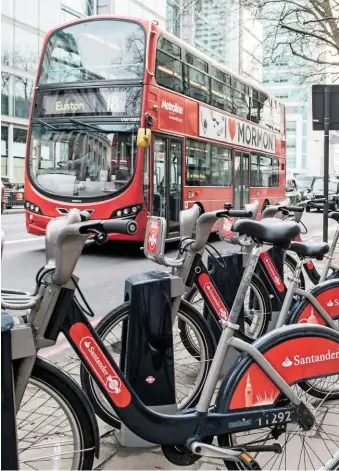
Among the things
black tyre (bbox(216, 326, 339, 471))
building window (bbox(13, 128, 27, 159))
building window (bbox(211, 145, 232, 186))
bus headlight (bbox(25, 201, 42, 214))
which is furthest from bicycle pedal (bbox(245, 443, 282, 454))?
building window (bbox(13, 128, 27, 159))

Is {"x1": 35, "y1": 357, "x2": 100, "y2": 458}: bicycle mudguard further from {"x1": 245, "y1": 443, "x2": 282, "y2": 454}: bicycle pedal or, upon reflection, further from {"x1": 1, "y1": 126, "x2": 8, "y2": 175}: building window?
{"x1": 1, "y1": 126, "x2": 8, "y2": 175}: building window

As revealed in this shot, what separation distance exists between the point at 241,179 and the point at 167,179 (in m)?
4.50

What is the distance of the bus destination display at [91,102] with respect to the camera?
33.4ft

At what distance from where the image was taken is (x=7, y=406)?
1894 mm

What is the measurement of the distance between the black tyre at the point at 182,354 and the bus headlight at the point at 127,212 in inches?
254

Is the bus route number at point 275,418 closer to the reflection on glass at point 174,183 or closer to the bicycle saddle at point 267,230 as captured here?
the bicycle saddle at point 267,230

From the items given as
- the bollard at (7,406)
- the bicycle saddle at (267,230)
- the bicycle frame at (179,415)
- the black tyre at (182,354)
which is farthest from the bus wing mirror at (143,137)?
the bollard at (7,406)

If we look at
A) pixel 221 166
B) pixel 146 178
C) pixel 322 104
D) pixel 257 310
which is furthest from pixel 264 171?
pixel 257 310

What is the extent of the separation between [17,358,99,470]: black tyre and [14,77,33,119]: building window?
28.7 m

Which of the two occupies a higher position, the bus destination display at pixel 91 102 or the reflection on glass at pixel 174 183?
the bus destination display at pixel 91 102

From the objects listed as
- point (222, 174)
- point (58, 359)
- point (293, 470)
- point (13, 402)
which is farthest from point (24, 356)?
point (222, 174)

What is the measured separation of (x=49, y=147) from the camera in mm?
10578

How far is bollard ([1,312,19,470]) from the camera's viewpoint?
6.13ft

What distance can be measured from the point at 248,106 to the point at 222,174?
2849mm
